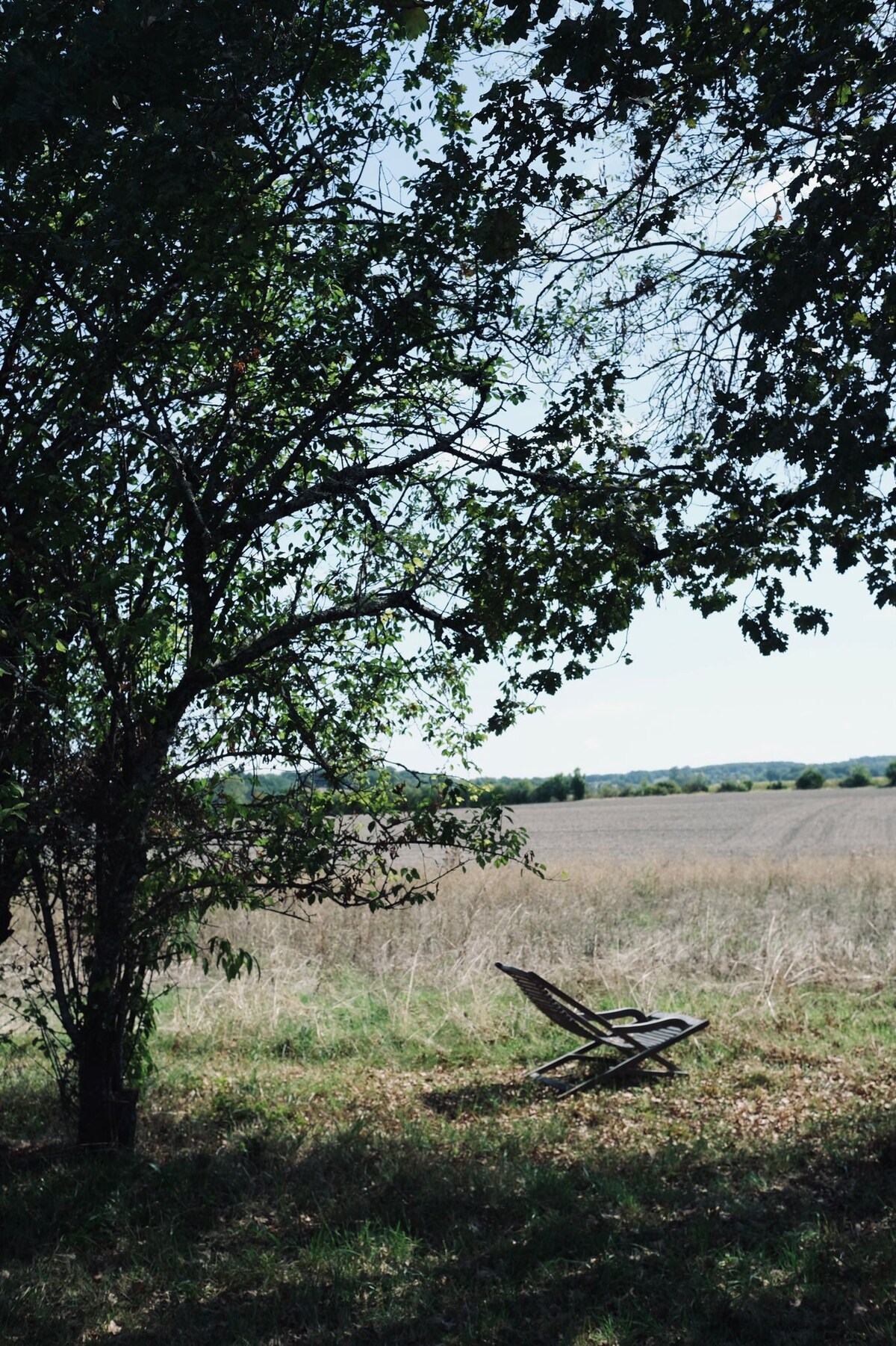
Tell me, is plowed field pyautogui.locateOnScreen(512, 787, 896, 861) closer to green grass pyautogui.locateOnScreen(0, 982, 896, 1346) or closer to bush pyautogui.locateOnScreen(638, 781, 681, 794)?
bush pyautogui.locateOnScreen(638, 781, 681, 794)

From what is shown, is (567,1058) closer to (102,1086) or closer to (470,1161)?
(470,1161)

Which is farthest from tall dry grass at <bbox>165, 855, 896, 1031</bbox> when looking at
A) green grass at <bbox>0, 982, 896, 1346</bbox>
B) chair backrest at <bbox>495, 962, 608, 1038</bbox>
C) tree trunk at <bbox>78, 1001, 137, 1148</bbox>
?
tree trunk at <bbox>78, 1001, 137, 1148</bbox>

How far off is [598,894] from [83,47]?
39.7ft

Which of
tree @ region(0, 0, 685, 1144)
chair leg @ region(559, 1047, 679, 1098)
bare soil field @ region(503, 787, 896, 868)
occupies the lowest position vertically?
bare soil field @ region(503, 787, 896, 868)

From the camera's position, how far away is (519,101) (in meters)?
6.02

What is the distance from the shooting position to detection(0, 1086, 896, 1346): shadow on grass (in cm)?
443

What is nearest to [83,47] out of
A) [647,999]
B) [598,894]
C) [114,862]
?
[114,862]

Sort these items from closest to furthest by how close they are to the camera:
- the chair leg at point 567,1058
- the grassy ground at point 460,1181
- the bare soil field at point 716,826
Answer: the grassy ground at point 460,1181
the chair leg at point 567,1058
the bare soil field at point 716,826

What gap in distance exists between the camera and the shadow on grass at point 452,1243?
4434 millimetres

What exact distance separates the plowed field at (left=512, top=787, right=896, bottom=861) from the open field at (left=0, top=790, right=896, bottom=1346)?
11015 mm

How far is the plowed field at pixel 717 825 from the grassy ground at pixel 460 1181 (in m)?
13.0

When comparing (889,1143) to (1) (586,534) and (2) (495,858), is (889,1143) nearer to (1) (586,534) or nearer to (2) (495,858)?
(2) (495,858)

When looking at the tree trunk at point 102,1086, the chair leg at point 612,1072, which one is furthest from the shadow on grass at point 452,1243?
the chair leg at point 612,1072

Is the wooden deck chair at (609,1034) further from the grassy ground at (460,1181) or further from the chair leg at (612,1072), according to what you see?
the grassy ground at (460,1181)
